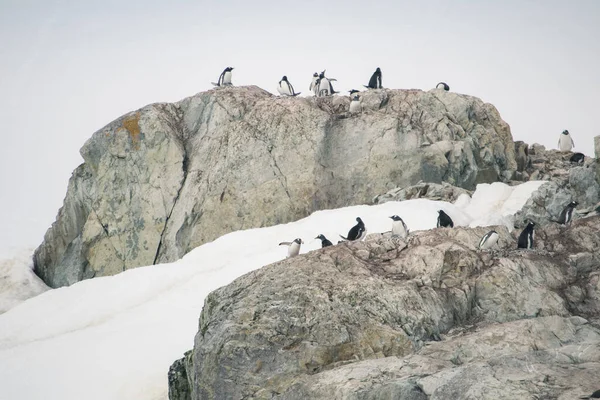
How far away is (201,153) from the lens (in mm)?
30672

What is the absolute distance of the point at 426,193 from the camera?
26828 millimetres

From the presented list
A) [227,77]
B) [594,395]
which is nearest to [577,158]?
[227,77]

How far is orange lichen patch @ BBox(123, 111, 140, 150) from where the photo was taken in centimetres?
3100

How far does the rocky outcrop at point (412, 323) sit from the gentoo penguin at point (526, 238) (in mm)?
240

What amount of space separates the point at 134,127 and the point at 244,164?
16.4 ft

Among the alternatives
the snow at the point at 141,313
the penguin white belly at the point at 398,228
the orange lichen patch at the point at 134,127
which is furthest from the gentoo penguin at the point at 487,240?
the orange lichen patch at the point at 134,127

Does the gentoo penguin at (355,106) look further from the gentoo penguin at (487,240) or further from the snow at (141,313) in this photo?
the gentoo penguin at (487,240)

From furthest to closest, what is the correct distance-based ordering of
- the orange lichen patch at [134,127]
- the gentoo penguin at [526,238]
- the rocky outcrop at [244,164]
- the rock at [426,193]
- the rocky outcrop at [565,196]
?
the orange lichen patch at [134,127] < the rocky outcrop at [244,164] < the rock at [426,193] < the rocky outcrop at [565,196] < the gentoo penguin at [526,238]

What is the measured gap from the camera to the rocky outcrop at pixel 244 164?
96.2 ft

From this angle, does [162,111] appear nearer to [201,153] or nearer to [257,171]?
[201,153]

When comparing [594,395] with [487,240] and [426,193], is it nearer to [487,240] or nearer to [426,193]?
[487,240]

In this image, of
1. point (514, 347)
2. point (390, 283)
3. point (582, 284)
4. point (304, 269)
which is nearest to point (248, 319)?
point (304, 269)

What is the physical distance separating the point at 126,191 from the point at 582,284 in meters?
19.6

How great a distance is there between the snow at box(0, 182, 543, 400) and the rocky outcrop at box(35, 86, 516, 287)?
3358mm
